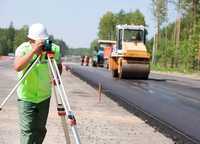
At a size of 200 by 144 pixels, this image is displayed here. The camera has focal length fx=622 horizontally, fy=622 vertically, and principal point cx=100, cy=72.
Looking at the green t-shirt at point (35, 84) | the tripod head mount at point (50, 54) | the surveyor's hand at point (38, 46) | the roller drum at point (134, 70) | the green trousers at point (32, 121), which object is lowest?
the roller drum at point (134, 70)

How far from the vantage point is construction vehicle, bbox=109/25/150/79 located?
37125mm

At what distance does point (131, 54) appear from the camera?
37.0 metres

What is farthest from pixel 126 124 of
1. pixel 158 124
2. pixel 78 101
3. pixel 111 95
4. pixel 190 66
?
pixel 190 66

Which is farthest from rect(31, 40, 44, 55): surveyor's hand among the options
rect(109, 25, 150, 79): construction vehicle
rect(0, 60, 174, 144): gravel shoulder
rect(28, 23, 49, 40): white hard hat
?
rect(109, 25, 150, 79): construction vehicle

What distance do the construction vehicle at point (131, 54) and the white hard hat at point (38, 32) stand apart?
30.0m

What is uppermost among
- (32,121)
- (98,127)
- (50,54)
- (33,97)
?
(50,54)

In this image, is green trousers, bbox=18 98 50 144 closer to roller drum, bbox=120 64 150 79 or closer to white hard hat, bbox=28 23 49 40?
white hard hat, bbox=28 23 49 40

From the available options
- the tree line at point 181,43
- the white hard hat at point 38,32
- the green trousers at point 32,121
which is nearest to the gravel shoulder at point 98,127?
the green trousers at point 32,121

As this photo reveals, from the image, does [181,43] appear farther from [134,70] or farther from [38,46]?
[38,46]

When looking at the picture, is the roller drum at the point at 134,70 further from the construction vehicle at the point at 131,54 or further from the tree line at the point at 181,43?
the tree line at the point at 181,43

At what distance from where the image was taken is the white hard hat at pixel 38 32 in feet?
22.8

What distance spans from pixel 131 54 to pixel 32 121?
29852 mm

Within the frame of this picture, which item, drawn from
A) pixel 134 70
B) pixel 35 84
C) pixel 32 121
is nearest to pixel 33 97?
pixel 35 84

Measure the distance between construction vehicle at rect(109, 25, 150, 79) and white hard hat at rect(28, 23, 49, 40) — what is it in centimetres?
2999
